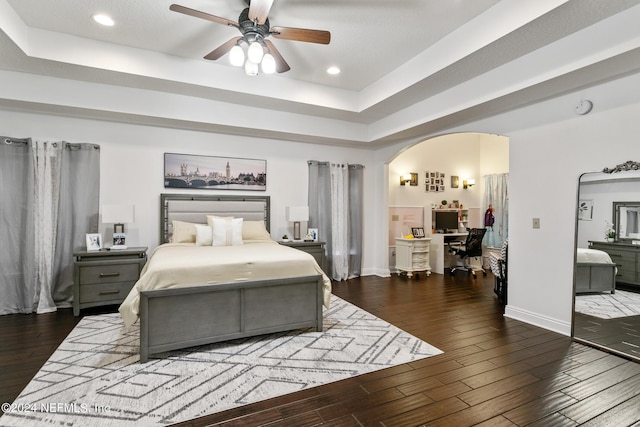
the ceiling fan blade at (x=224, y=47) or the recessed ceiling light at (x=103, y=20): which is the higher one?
the recessed ceiling light at (x=103, y=20)

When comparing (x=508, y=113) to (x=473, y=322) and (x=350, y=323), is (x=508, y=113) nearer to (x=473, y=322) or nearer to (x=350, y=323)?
(x=473, y=322)

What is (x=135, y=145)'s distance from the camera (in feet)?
14.9

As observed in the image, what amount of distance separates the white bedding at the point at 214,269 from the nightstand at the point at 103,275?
0.95 m

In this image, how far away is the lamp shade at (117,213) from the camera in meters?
3.99

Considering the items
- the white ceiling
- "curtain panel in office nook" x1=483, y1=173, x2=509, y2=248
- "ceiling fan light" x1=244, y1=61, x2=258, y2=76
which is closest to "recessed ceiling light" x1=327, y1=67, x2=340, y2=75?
the white ceiling

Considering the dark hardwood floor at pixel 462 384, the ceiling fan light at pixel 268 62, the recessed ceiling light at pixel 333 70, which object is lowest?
the dark hardwood floor at pixel 462 384

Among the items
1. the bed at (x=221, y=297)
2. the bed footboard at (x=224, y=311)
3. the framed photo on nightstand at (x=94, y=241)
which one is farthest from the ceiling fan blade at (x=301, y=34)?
the framed photo on nightstand at (x=94, y=241)

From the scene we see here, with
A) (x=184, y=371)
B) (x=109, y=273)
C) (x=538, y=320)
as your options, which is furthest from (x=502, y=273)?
(x=109, y=273)

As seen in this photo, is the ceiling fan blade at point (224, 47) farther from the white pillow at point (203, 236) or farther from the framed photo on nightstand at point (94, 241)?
the framed photo on nightstand at point (94, 241)

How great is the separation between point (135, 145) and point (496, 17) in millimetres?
4641

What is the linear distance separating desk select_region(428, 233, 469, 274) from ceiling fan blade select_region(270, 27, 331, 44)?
5.05 metres

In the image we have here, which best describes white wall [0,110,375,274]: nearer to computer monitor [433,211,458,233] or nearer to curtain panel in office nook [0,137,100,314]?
curtain panel in office nook [0,137,100,314]

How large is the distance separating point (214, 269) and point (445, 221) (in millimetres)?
5654

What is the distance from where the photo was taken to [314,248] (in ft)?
16.9
